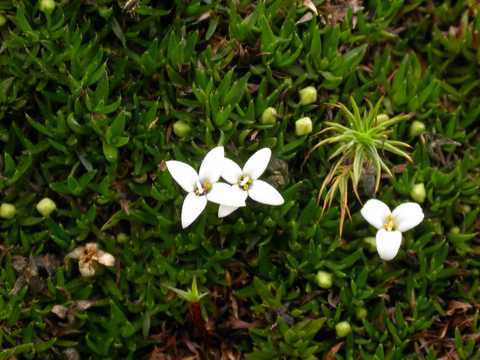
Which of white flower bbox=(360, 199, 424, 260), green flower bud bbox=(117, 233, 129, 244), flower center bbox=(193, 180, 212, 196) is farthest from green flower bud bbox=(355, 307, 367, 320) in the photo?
green flower bud bbox=(117, 233, 129, 244)

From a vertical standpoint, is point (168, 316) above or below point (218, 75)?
below

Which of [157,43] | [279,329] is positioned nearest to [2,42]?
[157,43]

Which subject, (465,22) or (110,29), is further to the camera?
(465,22)

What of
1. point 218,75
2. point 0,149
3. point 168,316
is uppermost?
point 218,75

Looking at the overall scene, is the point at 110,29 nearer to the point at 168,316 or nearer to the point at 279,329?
the point at 168,316

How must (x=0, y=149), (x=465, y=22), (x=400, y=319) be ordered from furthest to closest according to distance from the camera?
(x=465, y=22)
(x=0, y=149)
(x=400, y=319)

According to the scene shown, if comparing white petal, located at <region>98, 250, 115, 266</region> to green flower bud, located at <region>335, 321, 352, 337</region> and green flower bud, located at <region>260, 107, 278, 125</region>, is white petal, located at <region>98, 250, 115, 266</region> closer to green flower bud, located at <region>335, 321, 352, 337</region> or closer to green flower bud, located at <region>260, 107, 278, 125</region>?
green flower bud, located at <region>260, 107, 278, 125</region>

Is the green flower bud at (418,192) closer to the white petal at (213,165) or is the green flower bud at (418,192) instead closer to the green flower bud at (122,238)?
the white petal at (213,165)
